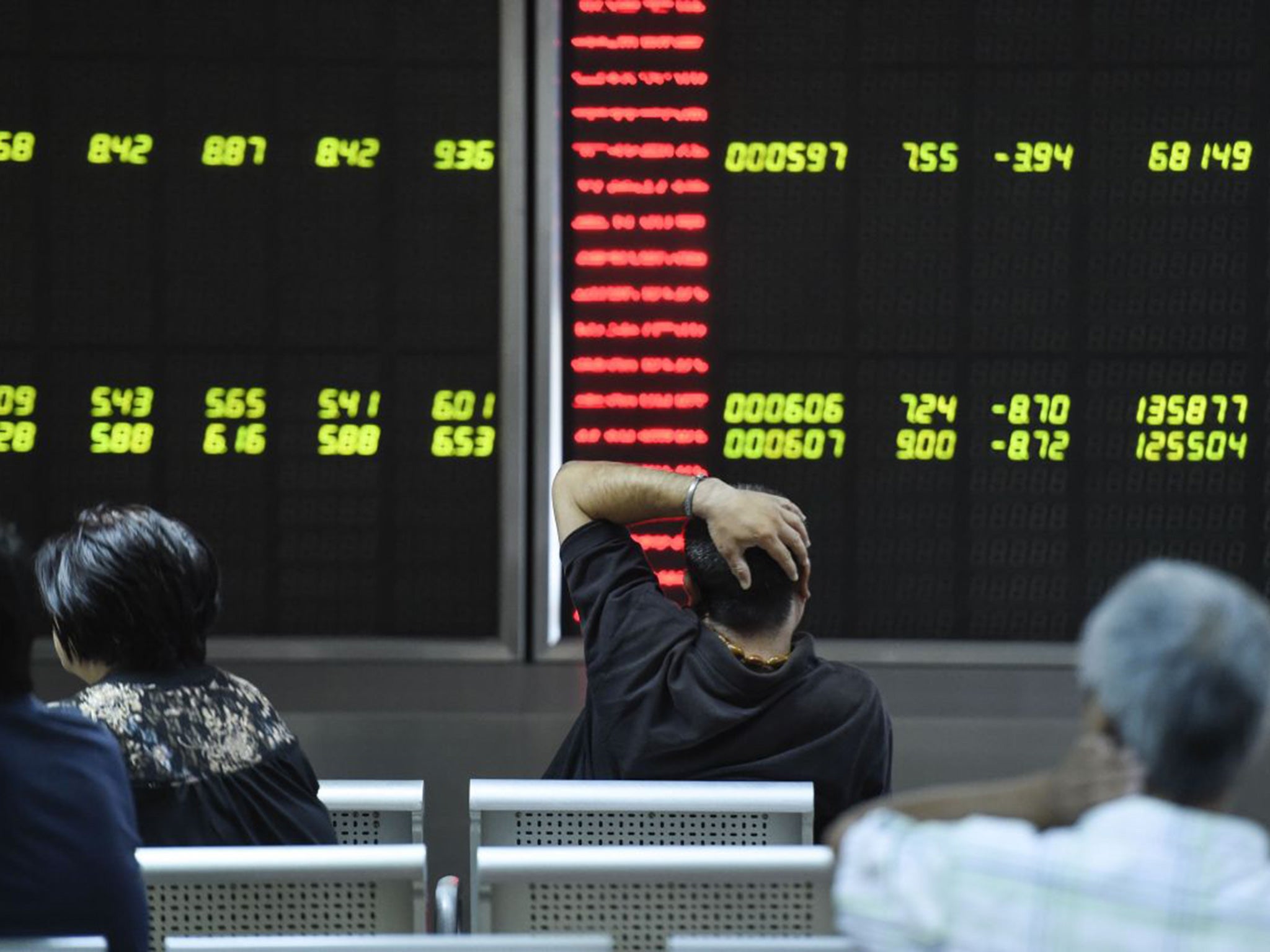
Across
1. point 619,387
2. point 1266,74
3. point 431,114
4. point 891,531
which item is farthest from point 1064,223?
point 431,114

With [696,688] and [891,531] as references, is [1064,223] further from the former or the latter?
[696,688]

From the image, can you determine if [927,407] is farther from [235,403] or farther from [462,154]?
[235,403]

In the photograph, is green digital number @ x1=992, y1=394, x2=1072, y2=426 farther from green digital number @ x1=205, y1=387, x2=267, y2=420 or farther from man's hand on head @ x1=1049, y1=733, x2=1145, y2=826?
man's hand on head @ x1=1049, y1=733, x2=1145, y2=826

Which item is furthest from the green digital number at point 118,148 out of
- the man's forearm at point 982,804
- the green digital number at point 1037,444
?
the man's forearm at point 982,804

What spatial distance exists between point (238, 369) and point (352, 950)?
108 inches

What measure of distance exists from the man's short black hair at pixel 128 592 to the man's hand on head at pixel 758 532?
0.69m

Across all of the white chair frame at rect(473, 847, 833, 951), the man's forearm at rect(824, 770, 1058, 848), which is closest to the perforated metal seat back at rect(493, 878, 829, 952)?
the white chair frame at rect(473, 847, 833, 951)

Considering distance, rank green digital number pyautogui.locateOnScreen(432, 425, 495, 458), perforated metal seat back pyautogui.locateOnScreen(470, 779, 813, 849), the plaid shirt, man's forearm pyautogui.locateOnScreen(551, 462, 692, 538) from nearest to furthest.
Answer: the plaid shirt < perforated metal seat back pyautogui.locateOnScreen(470, 779, 813, 849) < man's forearm pyautogui.locateOnScreen(551, 462, 692, 538) < green digital number pyautogui.locateOnScreen(432, 425, 495, 458)

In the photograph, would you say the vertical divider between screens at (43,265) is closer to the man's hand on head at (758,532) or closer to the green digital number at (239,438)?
the green digital number at (239,438)

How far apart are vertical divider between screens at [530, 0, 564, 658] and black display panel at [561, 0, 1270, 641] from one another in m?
0.04

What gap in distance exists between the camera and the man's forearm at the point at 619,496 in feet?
7.74

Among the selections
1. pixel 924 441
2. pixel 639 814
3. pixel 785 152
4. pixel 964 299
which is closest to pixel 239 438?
pixel 785 152

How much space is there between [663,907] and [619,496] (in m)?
0.88

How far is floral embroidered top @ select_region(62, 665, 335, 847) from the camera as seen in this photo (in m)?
1.97
